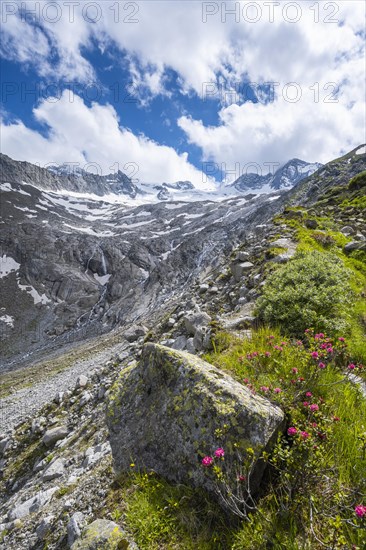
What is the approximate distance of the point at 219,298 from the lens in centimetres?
1239

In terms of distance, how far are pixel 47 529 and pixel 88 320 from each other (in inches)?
4322

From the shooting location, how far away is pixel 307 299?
24.6 feet

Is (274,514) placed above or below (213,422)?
below

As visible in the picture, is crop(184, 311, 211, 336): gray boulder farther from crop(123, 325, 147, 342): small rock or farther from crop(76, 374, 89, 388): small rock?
crop(123, 325, 147, 342): small rock

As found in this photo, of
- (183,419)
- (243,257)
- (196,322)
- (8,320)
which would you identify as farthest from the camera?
(8,320)

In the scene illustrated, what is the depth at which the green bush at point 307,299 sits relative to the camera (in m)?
6.85

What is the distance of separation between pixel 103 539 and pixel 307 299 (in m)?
6.62

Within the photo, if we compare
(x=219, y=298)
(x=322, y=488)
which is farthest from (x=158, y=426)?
(x=219, y=298)

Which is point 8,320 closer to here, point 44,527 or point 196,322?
point 196,322

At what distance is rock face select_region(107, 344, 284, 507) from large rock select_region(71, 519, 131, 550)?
0.87 meters

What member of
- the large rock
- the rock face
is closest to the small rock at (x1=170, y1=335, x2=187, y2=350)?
the rock face

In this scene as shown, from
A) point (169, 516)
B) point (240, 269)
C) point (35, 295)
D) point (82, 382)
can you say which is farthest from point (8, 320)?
point (169, 516)

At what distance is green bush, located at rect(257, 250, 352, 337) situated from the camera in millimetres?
6848

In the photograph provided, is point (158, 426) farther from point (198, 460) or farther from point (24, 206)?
point (24, 206)
